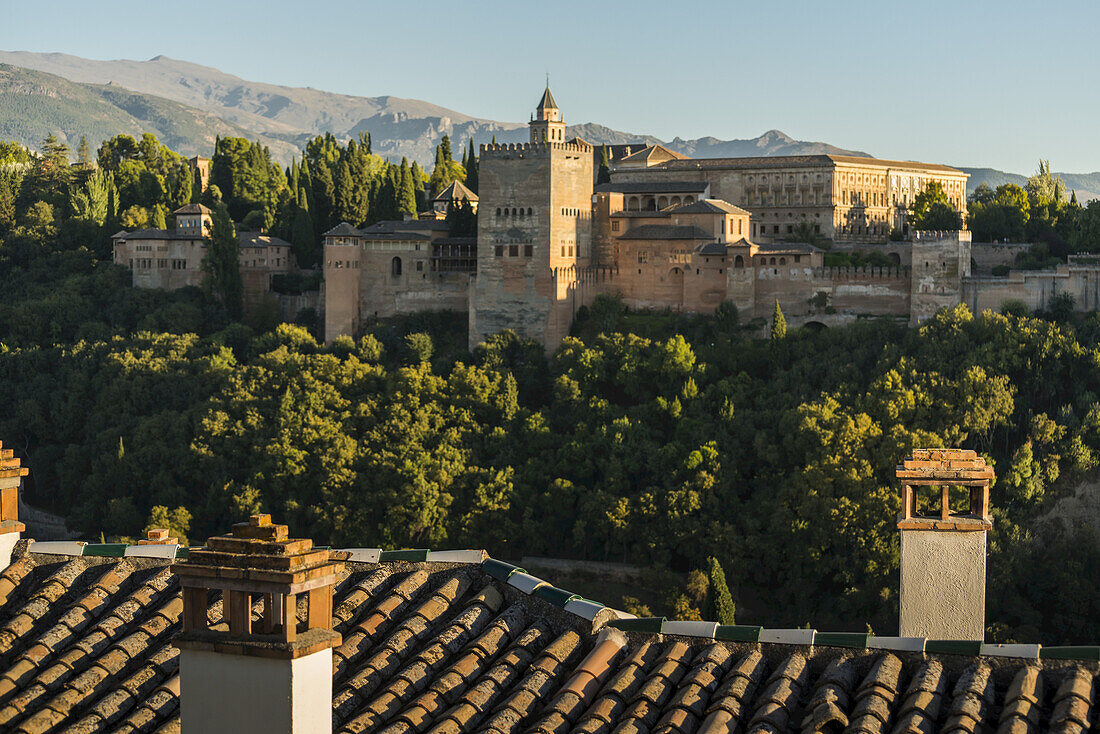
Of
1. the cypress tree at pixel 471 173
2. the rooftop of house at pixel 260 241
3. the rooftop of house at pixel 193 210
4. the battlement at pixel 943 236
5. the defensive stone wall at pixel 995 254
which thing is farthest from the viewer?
the cypress tree at pixel 471 173

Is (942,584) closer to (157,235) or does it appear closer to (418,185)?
(157,235)

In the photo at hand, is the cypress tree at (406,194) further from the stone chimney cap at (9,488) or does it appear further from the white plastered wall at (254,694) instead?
the white plastered wall at (254,694)

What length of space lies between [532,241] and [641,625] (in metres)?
34.6

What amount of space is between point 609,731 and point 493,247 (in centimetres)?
3616

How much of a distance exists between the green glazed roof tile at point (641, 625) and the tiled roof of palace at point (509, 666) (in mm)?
14

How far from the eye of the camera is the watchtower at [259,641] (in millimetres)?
7965

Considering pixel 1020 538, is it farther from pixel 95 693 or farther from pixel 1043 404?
pixel 95 693

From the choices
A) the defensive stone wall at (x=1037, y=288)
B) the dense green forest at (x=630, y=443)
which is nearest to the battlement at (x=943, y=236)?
the defensive stone wall at (x=1037, y=288)

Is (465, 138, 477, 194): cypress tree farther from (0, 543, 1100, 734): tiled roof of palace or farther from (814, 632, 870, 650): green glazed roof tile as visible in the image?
(814, 632, 870, 650): green glazed roof tile

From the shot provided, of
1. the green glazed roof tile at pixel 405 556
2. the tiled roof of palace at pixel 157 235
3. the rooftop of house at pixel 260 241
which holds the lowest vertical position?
the green glazed roof tile at pixel 405 556

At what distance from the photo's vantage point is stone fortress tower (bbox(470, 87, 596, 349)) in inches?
1731

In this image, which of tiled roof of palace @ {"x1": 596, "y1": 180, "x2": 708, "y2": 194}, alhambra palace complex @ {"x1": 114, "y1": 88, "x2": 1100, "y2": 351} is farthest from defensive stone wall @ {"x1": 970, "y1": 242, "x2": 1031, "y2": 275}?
tiled roof of palace @ {"x1": 596, "y1": 180, "x2": 708, "y2": 194}

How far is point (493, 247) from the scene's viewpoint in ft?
146

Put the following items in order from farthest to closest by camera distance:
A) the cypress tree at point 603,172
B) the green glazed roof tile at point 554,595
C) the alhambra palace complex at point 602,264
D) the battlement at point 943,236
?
the cypress tree at point 603,172 → the alhambra palace complex at point 602,264 → the battlement at point 943,236 → the green glazed roof tile at point 554,595
